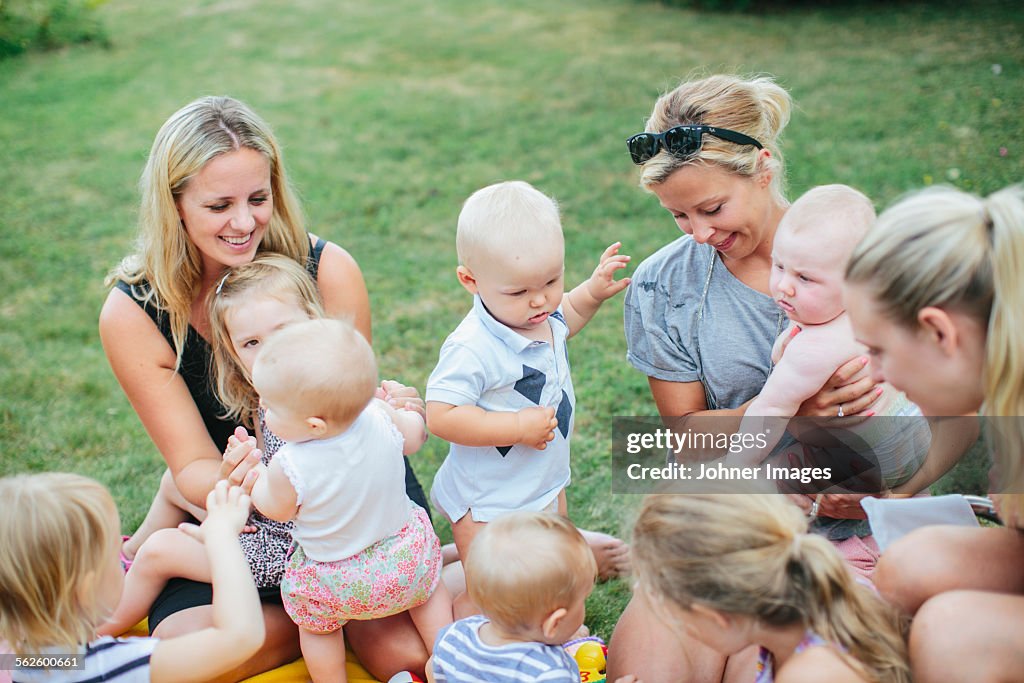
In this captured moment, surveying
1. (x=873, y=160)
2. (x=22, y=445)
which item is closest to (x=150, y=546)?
(x=22, y=445)

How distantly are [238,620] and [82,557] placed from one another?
0.40 meters

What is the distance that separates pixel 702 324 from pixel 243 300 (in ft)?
5.06

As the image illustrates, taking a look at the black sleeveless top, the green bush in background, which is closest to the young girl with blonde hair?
the black sleeveless top

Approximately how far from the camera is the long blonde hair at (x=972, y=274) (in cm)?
196

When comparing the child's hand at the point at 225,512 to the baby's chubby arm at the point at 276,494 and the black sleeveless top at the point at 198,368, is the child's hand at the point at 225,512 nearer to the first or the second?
the baby's chubby arm at the point at 276,494

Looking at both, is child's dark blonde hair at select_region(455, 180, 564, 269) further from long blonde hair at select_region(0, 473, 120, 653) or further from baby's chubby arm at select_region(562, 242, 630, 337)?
long blonde hair at select_region(0, 473, 120, 653)

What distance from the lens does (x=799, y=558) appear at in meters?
2.03

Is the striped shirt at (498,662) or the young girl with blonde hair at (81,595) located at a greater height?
the young girl with blonde hair at (81,595)

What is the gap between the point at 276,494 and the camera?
262 cm

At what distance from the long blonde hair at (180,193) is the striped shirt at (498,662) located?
4.73 feet

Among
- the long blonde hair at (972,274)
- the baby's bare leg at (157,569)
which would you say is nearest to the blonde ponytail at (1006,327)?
the long blonde hair at (972,274)

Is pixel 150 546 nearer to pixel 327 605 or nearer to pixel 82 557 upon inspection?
pixel 327 605

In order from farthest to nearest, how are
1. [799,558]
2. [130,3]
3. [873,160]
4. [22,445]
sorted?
[130,3] → [873,160] → [22,445] → [799,558]

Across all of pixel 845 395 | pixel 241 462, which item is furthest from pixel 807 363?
pixel 241 462
